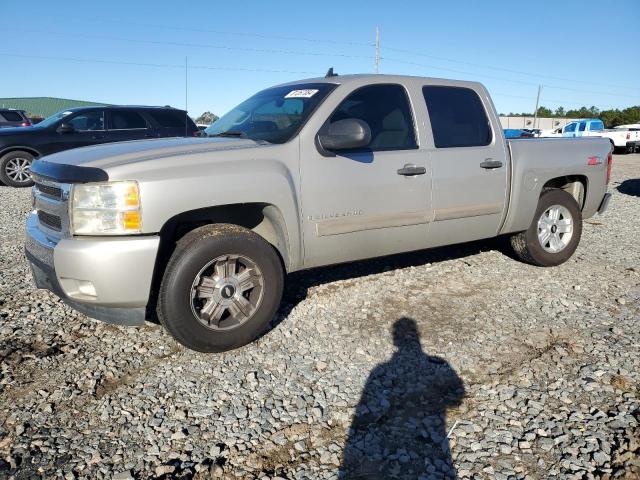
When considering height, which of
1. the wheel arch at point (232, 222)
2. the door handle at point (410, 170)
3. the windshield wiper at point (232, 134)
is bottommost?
the wheel arch at point (232, 222)

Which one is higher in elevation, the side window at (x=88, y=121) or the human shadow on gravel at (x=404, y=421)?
the side window at (x=88, y=121)

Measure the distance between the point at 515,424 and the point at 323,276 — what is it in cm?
265

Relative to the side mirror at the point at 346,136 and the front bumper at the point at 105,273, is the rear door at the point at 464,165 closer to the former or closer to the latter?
the side mirror at the point at 346,136

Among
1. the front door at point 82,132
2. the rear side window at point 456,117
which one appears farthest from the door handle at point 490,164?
the front door at point 82,132

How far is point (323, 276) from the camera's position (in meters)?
4.97

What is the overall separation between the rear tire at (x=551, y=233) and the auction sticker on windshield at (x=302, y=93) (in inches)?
105

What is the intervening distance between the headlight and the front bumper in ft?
0.20

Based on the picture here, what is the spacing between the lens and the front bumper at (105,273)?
2893 millimetres

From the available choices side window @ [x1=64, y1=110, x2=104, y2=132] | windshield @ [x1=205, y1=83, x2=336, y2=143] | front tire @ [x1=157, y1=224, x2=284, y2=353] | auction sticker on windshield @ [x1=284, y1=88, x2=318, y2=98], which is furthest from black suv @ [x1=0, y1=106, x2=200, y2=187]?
front tire @ [x1=157, y1=224, x2=284, y2=353]

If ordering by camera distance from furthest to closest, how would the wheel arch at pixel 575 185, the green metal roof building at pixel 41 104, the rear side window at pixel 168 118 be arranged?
1. the green metal roof building at pixel 41 104
2. the rear side window at pixel 168 118
3. the wheel arch at pixel 575 185

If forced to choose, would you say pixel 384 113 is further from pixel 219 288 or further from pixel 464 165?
pixel 219 288

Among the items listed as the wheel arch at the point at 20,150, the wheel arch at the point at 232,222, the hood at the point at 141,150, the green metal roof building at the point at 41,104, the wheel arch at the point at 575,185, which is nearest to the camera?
the hood at the point at 141,150

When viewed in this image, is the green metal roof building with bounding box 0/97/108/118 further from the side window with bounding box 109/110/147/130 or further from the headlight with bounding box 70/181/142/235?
the headlight with bounding box 70/181/142/235

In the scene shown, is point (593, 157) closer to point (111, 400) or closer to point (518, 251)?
point (518, 251)
